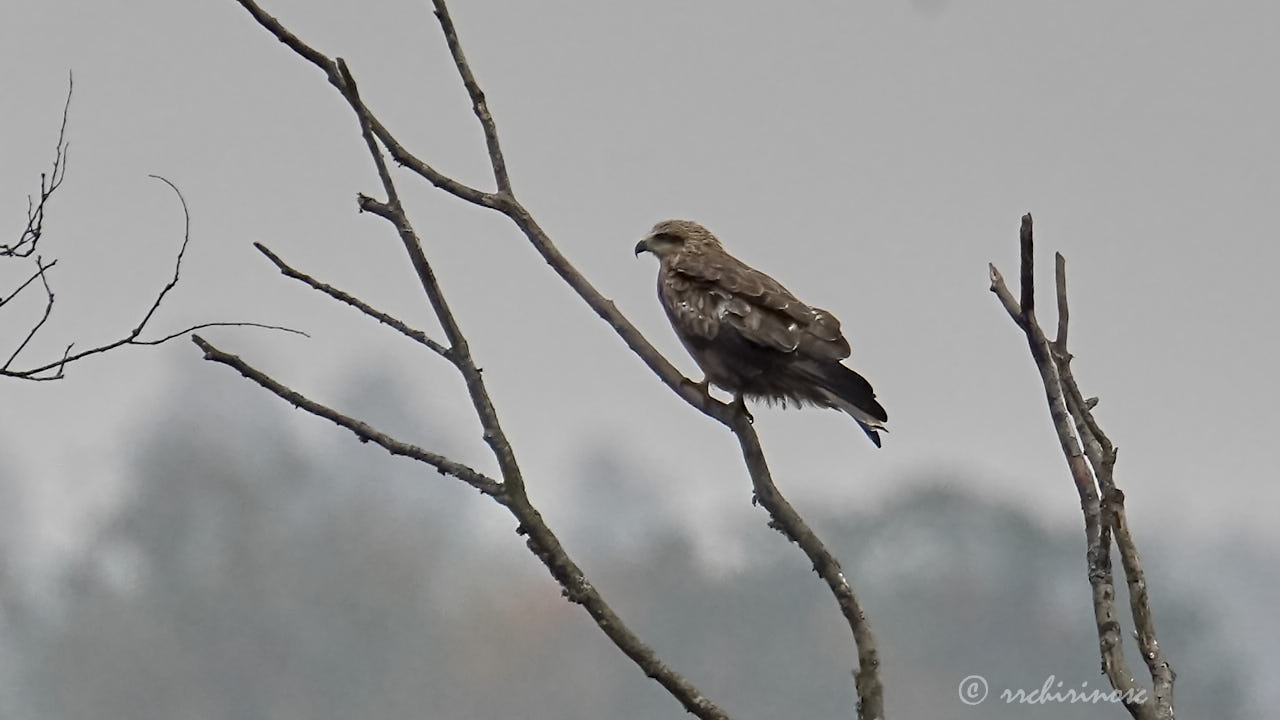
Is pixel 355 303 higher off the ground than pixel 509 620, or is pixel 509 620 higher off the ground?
pixel 509 620

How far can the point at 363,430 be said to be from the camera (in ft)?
13.6

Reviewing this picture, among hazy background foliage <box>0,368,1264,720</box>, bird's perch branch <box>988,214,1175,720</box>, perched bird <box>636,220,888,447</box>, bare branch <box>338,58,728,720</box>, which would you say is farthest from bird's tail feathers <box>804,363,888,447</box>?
hazy background foliage <box>0,368,1264,720</box>

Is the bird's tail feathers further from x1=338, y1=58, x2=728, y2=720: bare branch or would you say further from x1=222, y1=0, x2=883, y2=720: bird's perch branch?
x1=338, y1=58, x2=728, y2=720: bare branch

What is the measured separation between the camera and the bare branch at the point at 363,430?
4051 mm

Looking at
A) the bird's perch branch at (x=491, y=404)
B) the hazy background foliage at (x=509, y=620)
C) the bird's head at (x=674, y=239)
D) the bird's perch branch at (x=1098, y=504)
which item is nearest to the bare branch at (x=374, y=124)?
the bird's perch branch at (x=491, y=404)

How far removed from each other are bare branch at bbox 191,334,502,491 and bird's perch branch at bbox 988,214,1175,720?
127 cm

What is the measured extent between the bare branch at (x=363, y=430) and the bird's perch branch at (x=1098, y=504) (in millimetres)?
1272

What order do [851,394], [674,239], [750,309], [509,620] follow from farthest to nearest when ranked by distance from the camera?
1. [509,620]
2. [674,239]
3. [750,309]
4. [851,394]

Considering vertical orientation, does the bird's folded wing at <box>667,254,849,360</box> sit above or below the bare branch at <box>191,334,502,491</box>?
above

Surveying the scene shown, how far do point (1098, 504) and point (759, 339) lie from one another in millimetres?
2071

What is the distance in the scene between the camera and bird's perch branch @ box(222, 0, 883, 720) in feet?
12.8

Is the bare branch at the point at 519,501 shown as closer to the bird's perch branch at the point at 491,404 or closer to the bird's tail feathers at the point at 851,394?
the bird's perch branch at the point at 491,404

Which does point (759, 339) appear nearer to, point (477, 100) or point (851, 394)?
point (851, 394)

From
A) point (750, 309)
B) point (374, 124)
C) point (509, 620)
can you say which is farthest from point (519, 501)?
point (509, 620)
